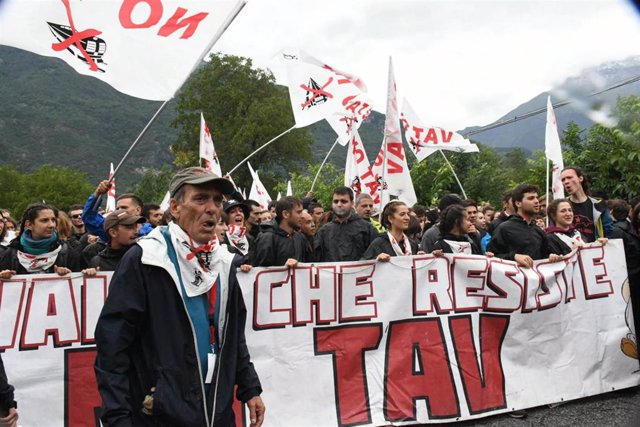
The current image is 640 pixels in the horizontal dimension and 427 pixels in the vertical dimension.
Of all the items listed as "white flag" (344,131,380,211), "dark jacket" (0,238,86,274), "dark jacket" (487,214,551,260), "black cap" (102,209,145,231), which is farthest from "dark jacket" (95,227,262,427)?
"white flag" (344,131,380,211)

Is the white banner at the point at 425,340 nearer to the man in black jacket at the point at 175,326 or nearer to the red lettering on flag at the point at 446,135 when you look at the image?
the man in black jacket at the point at 175,326

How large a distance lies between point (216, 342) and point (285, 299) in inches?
88.4

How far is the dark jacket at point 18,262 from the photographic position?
4.53 m

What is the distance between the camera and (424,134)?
32.4ft

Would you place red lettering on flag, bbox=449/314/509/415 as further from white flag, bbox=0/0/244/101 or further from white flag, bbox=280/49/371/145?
white flag, bbox=280/49/371/145

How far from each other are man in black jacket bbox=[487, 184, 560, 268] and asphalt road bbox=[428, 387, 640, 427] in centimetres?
122

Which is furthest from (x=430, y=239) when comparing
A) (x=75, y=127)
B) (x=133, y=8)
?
(x=75, y=127)

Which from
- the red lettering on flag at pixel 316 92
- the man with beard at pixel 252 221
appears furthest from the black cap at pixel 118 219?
the red lettering on flag at pixel 316 92

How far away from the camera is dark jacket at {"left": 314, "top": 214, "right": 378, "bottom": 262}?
19.9 feet

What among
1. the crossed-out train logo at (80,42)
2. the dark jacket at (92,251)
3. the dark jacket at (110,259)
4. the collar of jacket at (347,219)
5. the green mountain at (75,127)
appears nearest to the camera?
the crossed-out train logo at (80,42)

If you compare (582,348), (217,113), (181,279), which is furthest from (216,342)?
(217,113)

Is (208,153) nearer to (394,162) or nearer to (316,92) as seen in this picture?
(316,92)

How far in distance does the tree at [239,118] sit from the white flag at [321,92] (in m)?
33.6

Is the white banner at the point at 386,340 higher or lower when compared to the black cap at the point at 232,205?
lower
